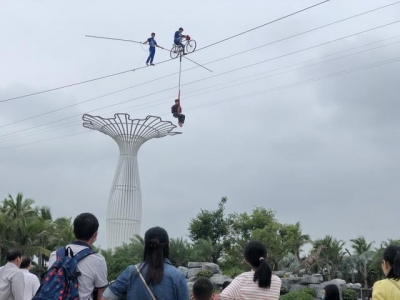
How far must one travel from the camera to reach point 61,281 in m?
4.32

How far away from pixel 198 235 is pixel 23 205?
13.4 meters

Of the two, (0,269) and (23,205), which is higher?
(23,205)

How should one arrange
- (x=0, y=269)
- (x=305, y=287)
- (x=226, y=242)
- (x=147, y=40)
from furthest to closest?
(x=226, y=242), (x=305, y=287), (x=147, y=40), (x=0, y=269)

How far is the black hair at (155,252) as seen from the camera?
4.26m

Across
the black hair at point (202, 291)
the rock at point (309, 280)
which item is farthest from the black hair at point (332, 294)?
the rock at point (309, 280)

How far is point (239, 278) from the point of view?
494cm

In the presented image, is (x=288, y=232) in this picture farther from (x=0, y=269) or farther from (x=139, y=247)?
(x=0, y=269)

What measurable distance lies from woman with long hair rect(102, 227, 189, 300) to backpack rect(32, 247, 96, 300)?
0.23m

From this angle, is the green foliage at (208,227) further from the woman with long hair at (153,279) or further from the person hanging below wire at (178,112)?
the woman with long hair at (153,279)

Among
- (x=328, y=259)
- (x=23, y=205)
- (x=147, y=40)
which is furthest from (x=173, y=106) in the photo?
(x=328, y=259)

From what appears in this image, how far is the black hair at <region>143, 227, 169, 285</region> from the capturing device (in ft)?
14.0

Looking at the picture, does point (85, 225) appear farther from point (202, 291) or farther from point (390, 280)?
point (390, 280)

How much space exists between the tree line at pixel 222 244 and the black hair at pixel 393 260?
78.9 ft

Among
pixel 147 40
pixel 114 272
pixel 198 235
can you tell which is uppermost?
pixel 147 40
